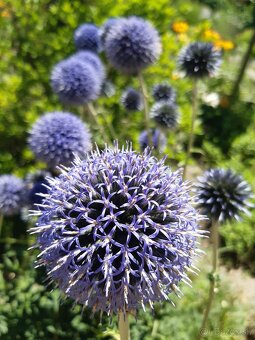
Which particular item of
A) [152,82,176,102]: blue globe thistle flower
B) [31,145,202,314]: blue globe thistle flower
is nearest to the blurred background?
[152,82,176,102]: blue globe thistle flower

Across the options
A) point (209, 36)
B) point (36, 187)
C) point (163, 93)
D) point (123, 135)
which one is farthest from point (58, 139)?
point (209, 36)

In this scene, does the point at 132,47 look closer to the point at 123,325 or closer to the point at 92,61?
the point at 92,61

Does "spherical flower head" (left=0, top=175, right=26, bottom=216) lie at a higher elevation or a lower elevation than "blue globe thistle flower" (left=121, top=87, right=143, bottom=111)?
lower

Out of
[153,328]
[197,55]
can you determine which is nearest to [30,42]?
[197,55]

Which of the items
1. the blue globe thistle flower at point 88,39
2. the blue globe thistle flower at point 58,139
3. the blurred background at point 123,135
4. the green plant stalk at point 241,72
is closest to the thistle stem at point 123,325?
the blurred background at point 123,135

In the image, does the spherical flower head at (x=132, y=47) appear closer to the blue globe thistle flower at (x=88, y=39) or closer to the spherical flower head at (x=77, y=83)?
the spherical flower head at (x=77, y=83)

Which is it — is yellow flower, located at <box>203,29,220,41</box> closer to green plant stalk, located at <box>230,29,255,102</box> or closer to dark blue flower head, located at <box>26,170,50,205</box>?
green plant stalk, located at <box>230,29,255,102</box>
